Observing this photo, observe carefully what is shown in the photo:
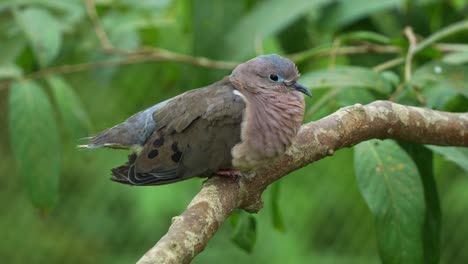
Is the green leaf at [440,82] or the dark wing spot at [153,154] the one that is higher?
the dark wing spot at [153,154]

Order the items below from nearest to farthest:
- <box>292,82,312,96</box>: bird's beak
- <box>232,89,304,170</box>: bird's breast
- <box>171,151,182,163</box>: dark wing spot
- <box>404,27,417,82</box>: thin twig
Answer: <box>232,89,304,170</box>: bird's breast
<box>171,151,182,163</box>: dark wing spot
<box>292,82,312,96</box>: bird's beak
<box>404,27,417,82</box>: thin twig

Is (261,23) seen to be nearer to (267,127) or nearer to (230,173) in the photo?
(267,127)

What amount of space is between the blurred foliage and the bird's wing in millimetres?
283

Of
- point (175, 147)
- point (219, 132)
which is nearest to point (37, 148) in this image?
point (175, 147)

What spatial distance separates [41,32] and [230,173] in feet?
5.26

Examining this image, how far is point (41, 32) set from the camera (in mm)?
3697

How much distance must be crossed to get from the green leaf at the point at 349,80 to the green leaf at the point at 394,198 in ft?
0.98

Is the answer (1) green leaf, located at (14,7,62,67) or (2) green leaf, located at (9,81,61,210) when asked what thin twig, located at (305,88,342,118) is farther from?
(1) green leaf, located at (14,7,62,67)

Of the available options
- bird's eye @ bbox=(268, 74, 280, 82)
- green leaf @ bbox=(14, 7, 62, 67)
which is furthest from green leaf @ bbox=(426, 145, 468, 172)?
green leaf @ bbox=(14, 7, 62, 67)

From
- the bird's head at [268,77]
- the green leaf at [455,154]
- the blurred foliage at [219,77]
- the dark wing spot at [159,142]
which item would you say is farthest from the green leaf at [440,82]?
the dark wing spot at [159,142]

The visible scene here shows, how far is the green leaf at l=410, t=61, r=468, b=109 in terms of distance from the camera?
2.94m

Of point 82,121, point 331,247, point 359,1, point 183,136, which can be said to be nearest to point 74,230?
point 331,247

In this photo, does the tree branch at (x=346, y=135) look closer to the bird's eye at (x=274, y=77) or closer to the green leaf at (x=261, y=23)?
the bird's eye at (x=274, y=77)

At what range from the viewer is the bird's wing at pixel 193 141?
266cm
